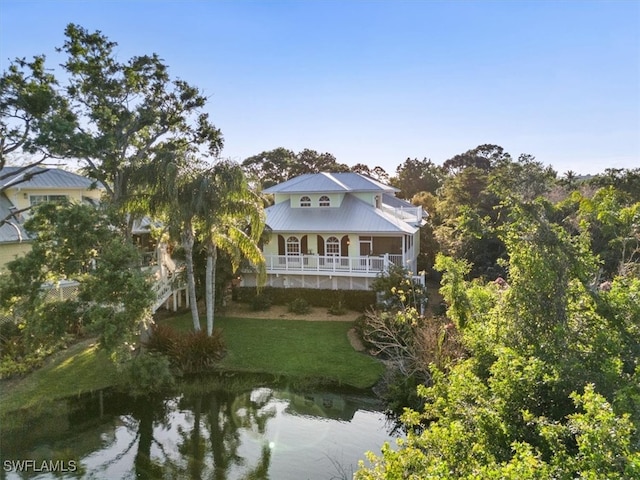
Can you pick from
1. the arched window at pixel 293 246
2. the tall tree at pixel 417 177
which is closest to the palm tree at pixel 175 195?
the arched window at pixel 293 246

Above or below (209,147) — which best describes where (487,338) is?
below

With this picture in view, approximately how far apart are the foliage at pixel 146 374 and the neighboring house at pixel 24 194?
10.1 metres

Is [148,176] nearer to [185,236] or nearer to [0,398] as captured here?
[185,236]

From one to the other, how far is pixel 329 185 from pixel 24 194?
17596mm

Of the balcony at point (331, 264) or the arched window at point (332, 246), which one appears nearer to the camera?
the balcony at point (331, 264)

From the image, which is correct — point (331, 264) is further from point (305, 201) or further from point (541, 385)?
point (541, 385)

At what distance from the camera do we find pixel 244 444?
12039 mm

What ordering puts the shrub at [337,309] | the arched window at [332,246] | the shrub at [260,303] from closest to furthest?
the shrub at [337,309] → the shrub at [260,303] → the arched window at [332,246]

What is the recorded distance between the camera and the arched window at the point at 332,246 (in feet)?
84.9

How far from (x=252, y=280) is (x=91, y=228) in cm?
1307

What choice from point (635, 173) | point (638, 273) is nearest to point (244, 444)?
point (638, 273)

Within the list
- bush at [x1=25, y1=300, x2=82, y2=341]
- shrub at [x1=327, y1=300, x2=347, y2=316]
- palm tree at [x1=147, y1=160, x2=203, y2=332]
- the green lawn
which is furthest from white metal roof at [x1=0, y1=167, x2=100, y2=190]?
shrub at [x1=327, y1=300, x2=347, y2=316]

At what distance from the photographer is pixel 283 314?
924 inches

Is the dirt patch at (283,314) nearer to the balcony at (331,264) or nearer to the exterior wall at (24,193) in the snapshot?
the balcony at (331,264)
